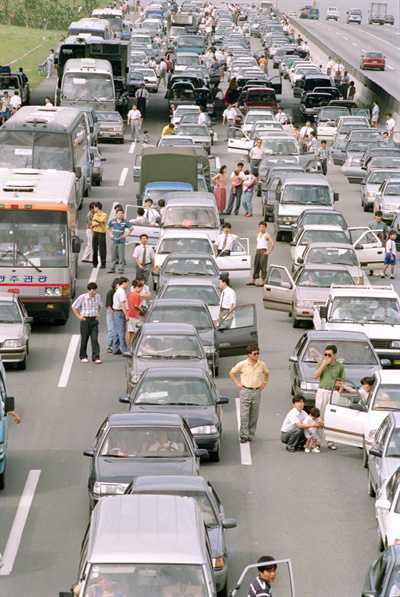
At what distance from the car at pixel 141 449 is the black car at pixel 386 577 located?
4244 millimetres

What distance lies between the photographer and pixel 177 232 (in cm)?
3269

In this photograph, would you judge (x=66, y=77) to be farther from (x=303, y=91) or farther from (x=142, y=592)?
(x=142, y=592)

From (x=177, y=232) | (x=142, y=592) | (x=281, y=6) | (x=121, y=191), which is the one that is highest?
(x=142, y=592)

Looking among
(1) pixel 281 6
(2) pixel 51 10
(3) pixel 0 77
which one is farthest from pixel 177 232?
(1) pixel 281 6

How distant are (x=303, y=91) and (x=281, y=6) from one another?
434 ft

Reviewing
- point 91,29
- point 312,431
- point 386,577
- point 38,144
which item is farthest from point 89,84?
point 386,577

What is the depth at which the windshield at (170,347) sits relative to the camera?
23.2 metres

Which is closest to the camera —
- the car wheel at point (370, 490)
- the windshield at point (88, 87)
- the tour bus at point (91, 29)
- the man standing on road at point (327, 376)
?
the car wheel at point (370, 490)

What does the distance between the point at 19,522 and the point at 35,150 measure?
67.4ft

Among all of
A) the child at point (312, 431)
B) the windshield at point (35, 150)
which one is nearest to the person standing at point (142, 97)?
the windshield at point (35, 150)

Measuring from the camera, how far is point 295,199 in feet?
126

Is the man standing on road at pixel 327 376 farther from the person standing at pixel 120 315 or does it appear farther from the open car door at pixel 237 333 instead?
the person standing at pixel 120 315

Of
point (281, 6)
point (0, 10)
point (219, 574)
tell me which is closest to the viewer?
point (219, 574)

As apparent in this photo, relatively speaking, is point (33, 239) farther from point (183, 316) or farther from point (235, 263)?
point (235, 263)
